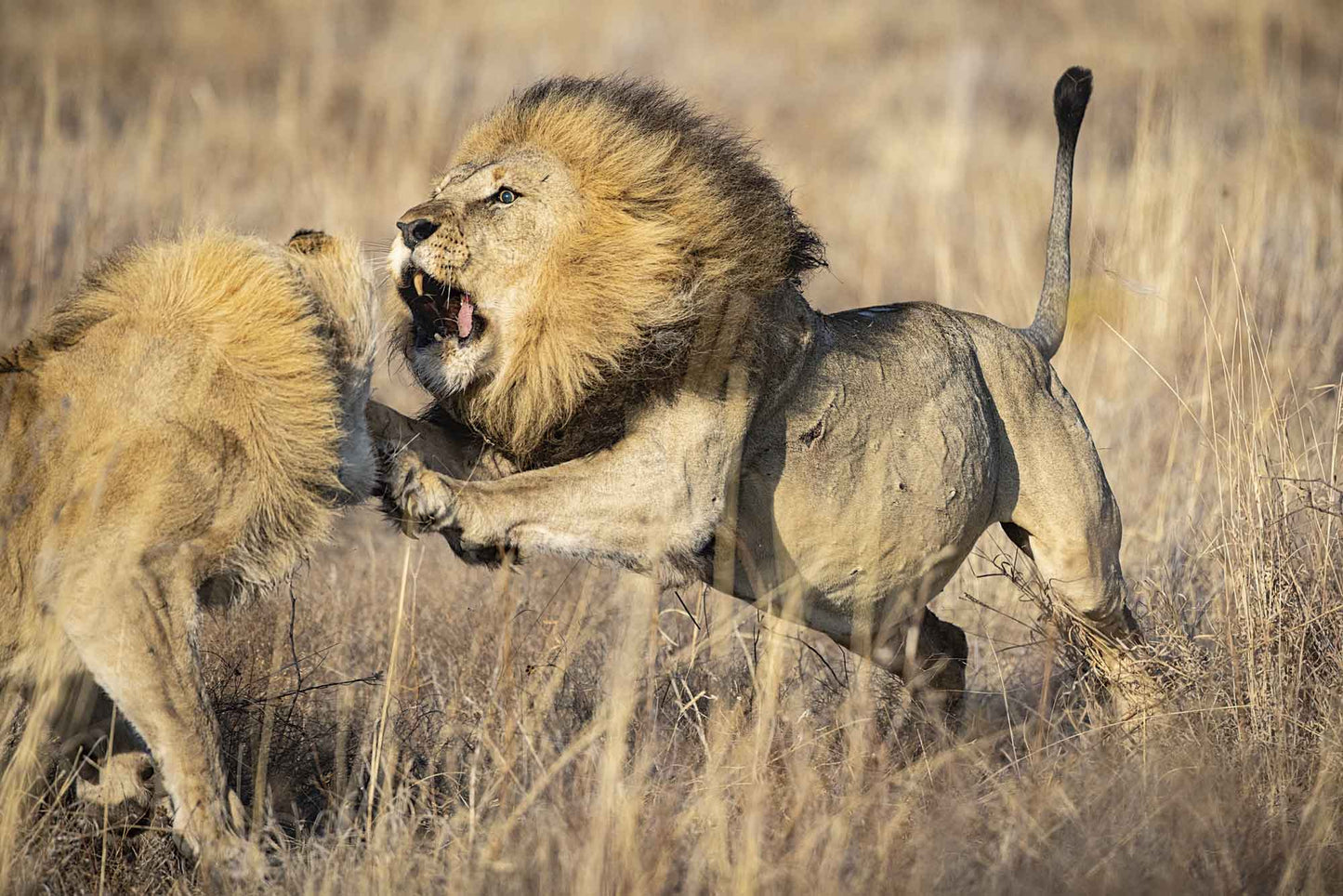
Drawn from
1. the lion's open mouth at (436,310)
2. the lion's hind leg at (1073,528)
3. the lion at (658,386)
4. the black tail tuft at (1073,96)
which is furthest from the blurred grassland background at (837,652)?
the black tail tuft at (1073,96)

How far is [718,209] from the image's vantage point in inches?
134

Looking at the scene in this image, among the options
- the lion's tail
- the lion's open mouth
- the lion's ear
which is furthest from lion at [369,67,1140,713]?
the lion's tail

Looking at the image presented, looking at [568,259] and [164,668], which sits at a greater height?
[568,259]

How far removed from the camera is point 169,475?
2666 mm

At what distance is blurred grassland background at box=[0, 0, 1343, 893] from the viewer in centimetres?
291

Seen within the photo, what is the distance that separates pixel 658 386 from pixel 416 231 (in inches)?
25.7

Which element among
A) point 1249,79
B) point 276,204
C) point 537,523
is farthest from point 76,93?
point 537,523

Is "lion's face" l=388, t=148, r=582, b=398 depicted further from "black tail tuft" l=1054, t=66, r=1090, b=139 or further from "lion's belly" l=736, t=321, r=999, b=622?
"black tail tuft" l=1054, t=66, r=1090, b=139

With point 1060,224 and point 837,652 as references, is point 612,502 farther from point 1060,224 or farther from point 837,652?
point 837,652

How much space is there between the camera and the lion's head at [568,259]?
10.7ft

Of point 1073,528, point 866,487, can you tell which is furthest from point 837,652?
point 866,487

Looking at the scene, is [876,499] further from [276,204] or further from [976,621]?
[276,204]

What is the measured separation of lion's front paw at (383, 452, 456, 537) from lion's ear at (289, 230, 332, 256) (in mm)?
469

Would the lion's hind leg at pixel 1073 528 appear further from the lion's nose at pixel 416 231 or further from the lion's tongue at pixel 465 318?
the lion's nose at pixel 416 231
